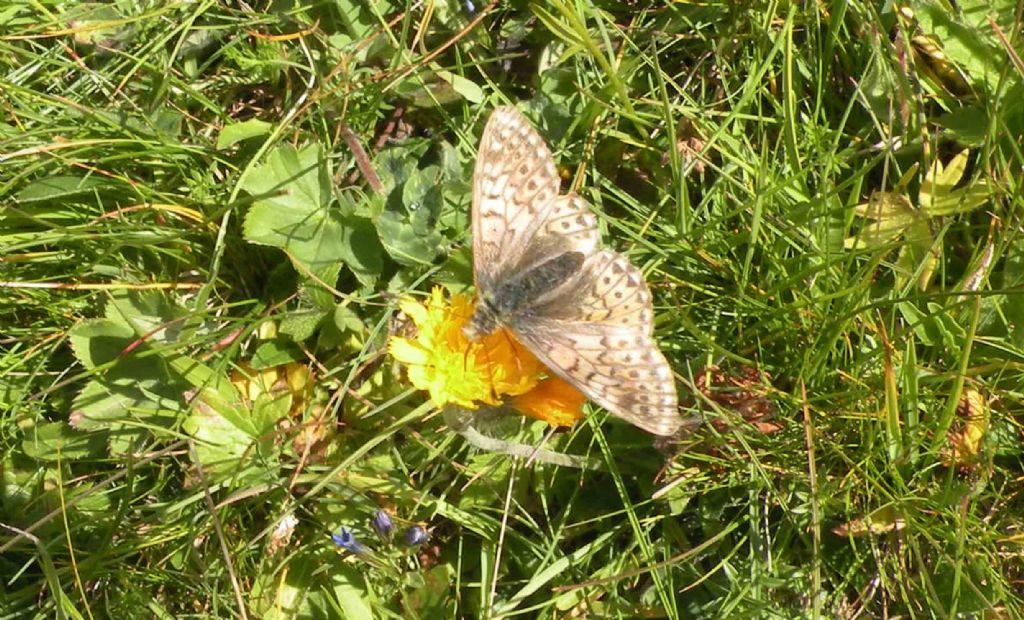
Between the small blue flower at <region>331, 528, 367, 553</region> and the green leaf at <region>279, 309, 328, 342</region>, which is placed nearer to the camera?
the small blue flower at <region>331, 528, 367, 553</region>

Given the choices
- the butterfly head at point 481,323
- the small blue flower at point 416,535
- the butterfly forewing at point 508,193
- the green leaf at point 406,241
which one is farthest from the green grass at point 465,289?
the butterfly head at point 481,323

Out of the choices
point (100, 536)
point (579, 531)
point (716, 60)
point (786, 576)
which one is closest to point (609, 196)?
point (716, 60)

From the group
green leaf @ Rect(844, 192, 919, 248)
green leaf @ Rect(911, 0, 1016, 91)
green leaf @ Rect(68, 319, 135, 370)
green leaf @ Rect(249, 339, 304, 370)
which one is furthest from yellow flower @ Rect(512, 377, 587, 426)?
green leaf @ Rect(911, 0, 1016, 91)

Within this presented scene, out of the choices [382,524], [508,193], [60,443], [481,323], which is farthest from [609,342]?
[60,443]

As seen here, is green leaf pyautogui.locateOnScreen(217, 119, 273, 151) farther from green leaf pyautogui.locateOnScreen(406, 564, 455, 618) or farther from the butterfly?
green leaf pyautogui.locateOnScreen(406, 564, 455, 618)

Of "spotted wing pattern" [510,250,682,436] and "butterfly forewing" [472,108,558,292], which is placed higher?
"butterfly forewing" [472,108,558,292]

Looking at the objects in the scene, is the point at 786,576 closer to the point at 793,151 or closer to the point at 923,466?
the point at 923,466
